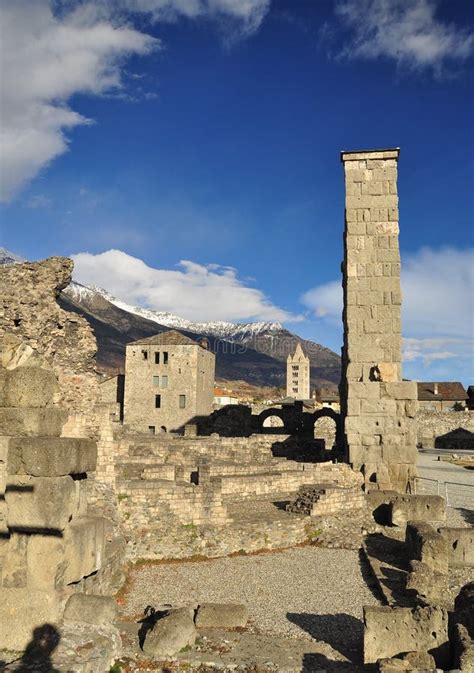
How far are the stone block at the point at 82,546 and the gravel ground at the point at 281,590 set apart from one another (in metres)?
2.92

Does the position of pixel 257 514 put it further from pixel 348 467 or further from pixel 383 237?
pixel 383 237

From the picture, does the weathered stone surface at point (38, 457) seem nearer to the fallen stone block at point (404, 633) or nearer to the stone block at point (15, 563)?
the stone block at point (15, 563)

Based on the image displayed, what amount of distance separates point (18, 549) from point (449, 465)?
91.9 feet

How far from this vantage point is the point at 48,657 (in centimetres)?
463

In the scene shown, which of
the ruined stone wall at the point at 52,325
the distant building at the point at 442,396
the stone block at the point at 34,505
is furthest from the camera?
the distant building at the point at 442,396

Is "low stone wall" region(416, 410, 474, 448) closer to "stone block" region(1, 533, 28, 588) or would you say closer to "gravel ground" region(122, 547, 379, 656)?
"gravel ground" region(122, 547, 379, 656)

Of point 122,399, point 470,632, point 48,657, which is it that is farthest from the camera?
point 122,399

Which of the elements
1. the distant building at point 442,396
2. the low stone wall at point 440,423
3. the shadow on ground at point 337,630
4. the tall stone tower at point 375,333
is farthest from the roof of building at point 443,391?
the shadow on ground at point 337,630

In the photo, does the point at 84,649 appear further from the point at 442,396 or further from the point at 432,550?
the point at 442,396

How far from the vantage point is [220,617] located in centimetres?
730

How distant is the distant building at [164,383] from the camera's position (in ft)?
150

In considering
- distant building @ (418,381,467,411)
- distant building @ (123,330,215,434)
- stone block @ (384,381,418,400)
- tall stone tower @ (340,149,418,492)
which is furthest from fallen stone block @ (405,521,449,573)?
distant building @ (418,381,467,411)

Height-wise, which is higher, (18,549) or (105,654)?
(18,549)

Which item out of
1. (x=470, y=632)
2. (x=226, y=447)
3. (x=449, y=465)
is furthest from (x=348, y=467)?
(x=449, y=465)
